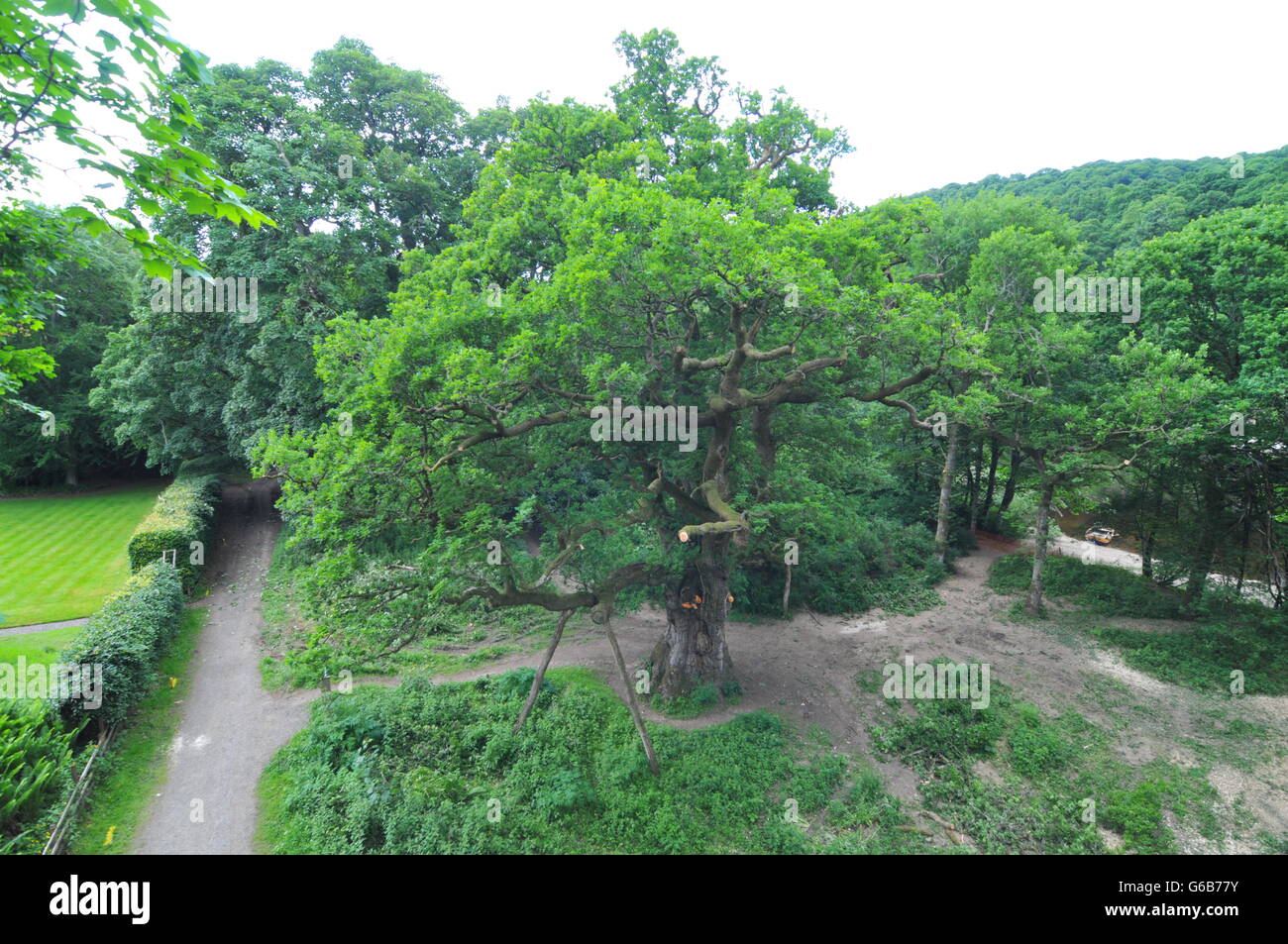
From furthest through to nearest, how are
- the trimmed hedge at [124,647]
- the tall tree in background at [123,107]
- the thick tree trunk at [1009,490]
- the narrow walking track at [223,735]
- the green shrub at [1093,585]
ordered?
1. the thick tree trunk at [1009,490]
2. the green shrub at [1093,585]
3. the trimmed hedge at [124,647]
4. the narrow walking track at [223,735]
5. the tall tree in background at [123,107]

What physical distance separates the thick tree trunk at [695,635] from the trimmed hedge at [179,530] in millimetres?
16296

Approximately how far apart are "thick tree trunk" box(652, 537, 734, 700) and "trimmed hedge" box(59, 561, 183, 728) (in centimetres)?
1178

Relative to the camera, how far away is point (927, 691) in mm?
14000

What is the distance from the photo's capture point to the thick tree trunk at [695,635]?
1421cm

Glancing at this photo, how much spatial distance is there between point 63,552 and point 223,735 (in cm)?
1667

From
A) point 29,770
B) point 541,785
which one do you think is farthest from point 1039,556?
point 29,770

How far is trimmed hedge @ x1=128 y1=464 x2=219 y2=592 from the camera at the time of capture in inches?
727

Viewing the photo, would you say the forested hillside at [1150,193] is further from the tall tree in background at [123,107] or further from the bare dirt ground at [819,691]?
the tall tree in background at [123,107]

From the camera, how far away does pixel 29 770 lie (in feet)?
32.2

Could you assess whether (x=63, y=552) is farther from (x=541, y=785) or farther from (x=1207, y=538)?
(x=1207, y=538)

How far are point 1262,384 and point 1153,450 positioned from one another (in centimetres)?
310

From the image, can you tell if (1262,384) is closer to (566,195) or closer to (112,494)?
(566,195)

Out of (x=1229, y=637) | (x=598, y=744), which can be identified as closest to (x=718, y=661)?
(x=598, y=744)

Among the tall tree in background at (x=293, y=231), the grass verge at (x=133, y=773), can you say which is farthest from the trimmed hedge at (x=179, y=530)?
the grass verge at (x=133, y=773)
